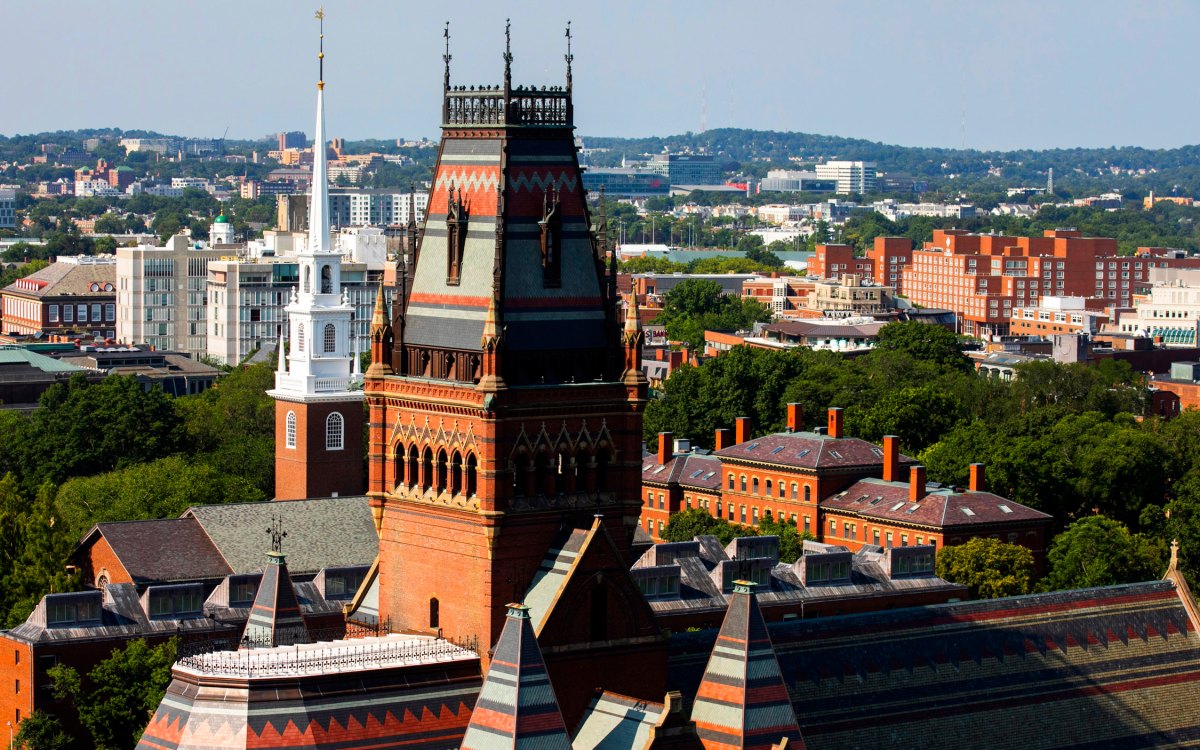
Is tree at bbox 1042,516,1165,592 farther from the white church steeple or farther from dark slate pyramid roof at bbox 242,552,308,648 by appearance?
dark slate pyramid roof at bbox 242,552,308,648

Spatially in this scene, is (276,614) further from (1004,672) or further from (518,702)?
(1004,672)

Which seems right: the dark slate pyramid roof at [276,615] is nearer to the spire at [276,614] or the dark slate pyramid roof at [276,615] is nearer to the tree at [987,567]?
the spire at [276,614]

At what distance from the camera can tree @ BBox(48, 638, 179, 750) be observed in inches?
4158

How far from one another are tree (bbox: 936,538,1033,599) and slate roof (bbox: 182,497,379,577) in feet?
102

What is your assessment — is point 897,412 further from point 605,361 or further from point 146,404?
point 605,361

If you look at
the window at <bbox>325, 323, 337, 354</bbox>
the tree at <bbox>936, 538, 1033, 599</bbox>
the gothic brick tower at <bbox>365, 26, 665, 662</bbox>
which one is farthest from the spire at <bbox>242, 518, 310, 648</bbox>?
the window at <bbox>325, 323, 337, 354</bbox>

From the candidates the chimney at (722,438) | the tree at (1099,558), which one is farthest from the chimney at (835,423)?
the tree at (1099,558)

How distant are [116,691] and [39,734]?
3207 mm

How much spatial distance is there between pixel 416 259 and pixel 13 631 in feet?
129

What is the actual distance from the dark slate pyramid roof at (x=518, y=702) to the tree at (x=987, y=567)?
2970 inches

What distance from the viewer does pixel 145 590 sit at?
115 meters

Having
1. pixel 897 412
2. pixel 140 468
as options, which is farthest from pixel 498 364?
pixel 897 412

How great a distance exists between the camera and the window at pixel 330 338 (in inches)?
6334

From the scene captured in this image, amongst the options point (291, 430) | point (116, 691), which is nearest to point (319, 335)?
point (291, 430)
